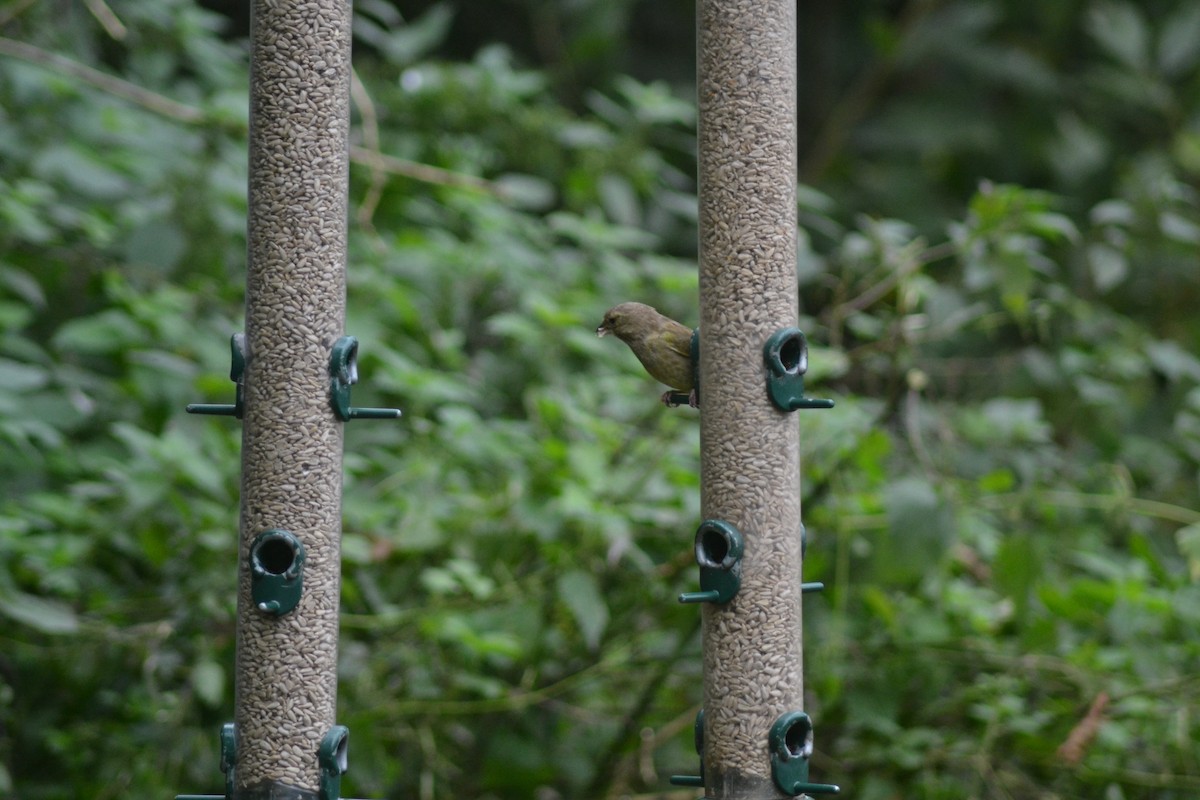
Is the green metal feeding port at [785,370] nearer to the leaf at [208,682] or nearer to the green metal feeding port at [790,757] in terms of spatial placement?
the green metal feeding port at [790,757]

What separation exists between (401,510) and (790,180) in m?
1.78

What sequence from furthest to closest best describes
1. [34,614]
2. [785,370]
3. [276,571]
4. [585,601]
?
[585,601], [34,614], [785,370], [276,571]

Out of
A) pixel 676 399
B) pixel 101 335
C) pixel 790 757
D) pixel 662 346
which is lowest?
pixel 790 757

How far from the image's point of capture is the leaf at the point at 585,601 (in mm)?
3863

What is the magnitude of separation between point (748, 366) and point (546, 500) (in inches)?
52.3

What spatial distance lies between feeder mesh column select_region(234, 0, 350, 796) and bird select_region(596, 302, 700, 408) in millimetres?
644

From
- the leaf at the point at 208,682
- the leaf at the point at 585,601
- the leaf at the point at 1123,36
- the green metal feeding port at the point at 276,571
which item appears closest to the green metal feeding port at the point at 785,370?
the green metal feeding port at the point at 276,571

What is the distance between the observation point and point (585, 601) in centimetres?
393

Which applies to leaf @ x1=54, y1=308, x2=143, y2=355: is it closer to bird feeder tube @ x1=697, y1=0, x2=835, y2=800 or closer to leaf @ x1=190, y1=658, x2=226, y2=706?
leaf @ x1=190, y1=658, x2=226, y2=706

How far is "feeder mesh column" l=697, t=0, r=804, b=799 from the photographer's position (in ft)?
9.42

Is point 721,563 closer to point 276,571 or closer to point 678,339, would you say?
point 678,339

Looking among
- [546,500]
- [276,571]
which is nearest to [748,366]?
[276,571]

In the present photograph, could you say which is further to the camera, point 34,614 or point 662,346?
point 34,614

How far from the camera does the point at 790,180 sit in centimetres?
304
